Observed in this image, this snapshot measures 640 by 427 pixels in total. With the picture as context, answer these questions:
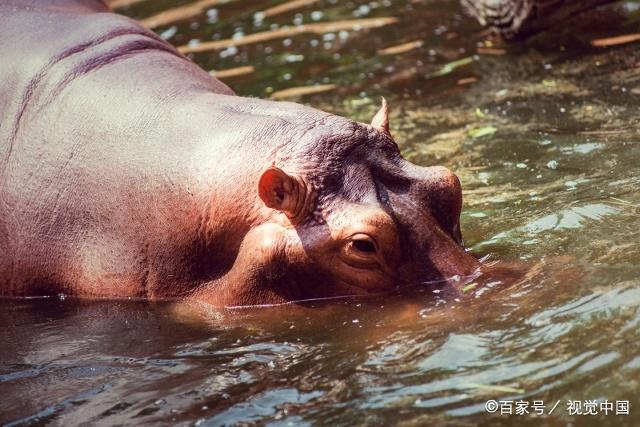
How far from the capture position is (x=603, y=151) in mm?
6188

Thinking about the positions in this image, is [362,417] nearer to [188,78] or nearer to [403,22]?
[188,78]

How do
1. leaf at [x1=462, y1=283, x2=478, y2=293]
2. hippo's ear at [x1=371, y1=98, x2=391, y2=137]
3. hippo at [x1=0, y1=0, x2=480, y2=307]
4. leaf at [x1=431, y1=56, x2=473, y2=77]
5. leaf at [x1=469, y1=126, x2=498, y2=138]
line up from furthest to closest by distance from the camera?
leaf at [x1=431, y1=56, x2=473, y2=77] → leaf at [x1=469, y1=126, x2=498, y2=138] → hippo's ear at [x1=371, y1=98, x2=391, y2=137] → hippo at [x1=0, y1=0, x2=480, y2=307] → leaf at [x1=462, y1=283, x2=478, y2=293]

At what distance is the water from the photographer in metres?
3.69

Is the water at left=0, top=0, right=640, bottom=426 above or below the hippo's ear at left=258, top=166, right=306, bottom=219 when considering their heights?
below

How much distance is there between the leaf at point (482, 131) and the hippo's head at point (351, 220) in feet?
7.98

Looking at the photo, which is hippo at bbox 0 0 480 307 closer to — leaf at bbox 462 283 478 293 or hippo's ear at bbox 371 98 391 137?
hippo's ear at bbox 371 98 391 137

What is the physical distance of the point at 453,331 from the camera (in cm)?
418

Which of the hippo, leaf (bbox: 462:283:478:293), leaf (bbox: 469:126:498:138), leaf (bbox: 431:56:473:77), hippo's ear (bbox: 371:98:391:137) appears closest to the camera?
leaf (bbox: 462:283:478:293)

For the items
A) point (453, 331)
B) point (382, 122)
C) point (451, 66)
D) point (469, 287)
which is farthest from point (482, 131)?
point (453, 331)

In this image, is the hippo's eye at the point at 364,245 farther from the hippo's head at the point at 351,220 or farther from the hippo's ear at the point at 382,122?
the hippo's ear at the point at 382,122

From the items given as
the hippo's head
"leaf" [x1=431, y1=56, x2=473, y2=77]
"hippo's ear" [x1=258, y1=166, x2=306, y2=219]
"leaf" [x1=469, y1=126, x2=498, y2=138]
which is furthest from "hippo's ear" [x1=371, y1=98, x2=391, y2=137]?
"leaf" [x1=431, y1=56, x2=473, y2=77]

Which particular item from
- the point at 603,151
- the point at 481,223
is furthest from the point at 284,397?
the point at 603,151

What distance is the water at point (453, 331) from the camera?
12.1 ft

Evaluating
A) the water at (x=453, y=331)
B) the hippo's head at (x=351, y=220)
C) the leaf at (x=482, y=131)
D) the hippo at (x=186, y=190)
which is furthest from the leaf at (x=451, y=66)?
the hippo's head at (x=351, y=220)
